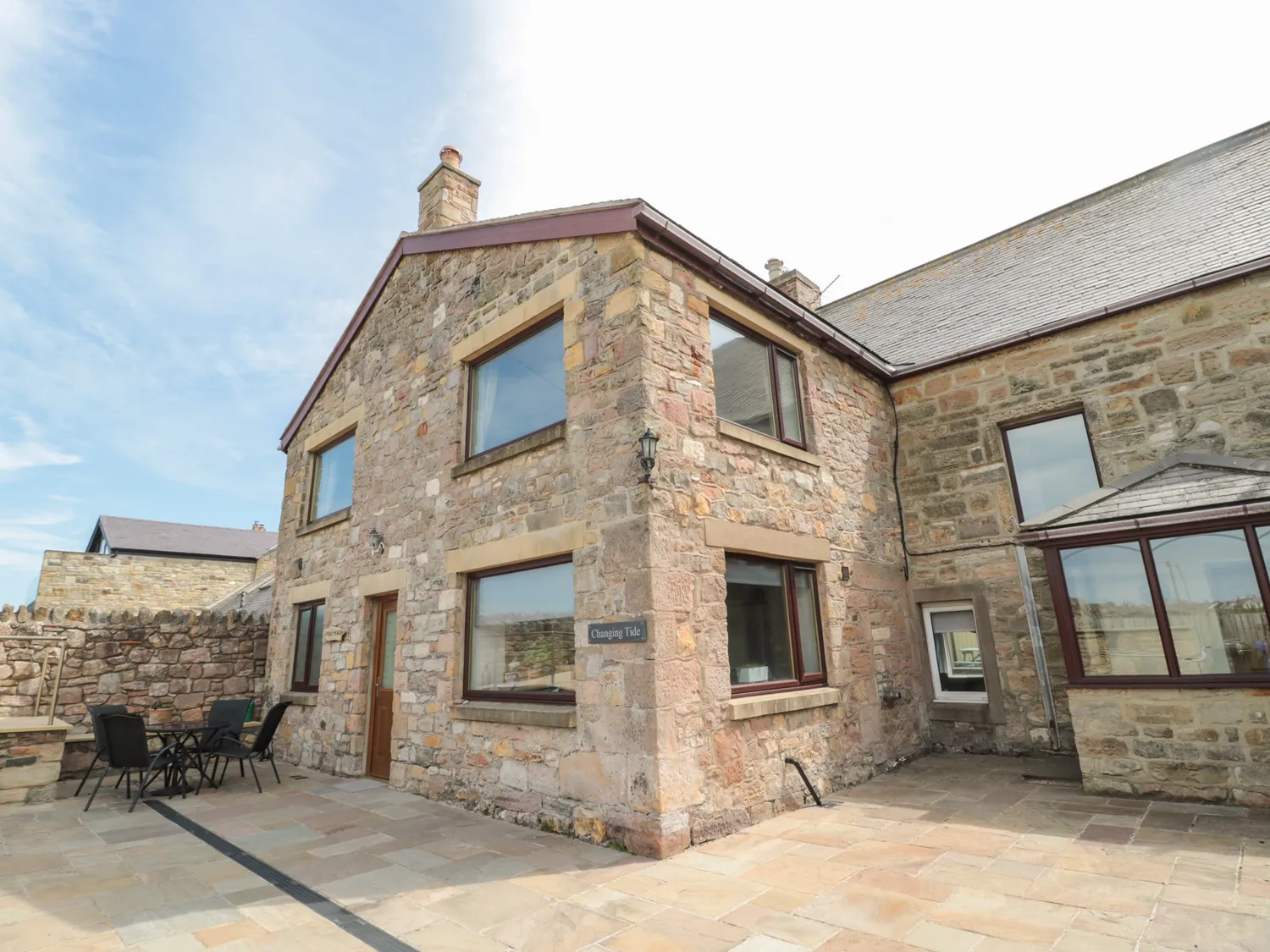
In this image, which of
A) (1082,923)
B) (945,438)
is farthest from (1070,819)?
(945,438)

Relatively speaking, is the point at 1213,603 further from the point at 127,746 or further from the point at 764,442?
the point at 127,746

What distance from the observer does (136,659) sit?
944 cm

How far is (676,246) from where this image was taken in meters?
6.06

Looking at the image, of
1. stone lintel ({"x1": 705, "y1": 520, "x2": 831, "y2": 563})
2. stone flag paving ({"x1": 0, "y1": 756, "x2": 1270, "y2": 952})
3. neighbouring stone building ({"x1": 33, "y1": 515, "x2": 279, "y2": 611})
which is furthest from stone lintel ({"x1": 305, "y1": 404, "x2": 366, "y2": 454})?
neighbouring stone building ({"x1": 33, "y1": 515, "x2": 279, "y2": 611})

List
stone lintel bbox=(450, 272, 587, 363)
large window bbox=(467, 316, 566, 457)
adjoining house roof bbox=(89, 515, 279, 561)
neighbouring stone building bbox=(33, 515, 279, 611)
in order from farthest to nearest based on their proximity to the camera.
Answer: adjoining house roof bbox=(89, 515, 279, 561)
neighbouring stone building bbox=(33, 515, 279, 611)
large window bbox=(467, 316, 566, 457)
stone lintel bbox=(450, 272, 587, 363)

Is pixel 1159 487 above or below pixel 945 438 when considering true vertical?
below

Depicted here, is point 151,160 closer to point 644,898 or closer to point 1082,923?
point 644,898

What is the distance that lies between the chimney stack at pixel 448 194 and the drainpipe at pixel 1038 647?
8.53 metres

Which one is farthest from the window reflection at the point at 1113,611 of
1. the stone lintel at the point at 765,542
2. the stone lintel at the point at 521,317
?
the stone lintel at the point at 521,317

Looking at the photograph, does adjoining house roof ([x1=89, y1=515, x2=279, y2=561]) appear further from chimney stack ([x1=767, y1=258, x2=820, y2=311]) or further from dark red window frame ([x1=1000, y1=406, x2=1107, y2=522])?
dark red window frame ([x1=1000, y1=406, x2=1107, y2=522])

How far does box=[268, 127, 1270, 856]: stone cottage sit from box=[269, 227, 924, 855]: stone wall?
0.13 ft

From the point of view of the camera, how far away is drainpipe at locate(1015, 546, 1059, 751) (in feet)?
24.3

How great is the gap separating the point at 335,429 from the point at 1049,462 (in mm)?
9963

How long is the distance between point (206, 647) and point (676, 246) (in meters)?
9.53
